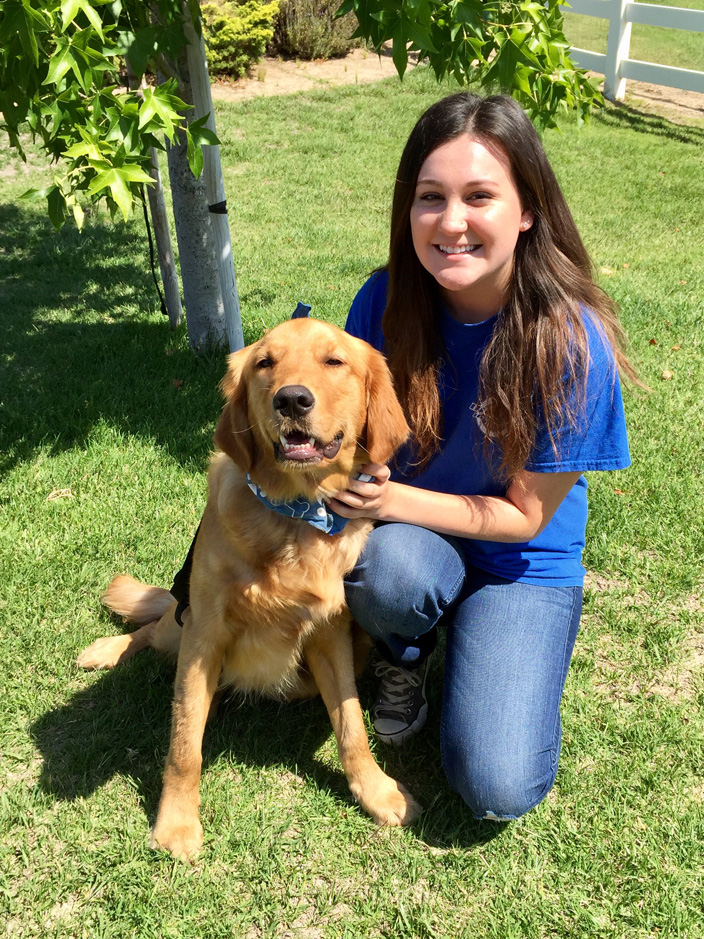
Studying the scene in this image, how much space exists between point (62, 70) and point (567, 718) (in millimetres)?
2548

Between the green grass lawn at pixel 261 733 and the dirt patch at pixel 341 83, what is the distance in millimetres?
7764

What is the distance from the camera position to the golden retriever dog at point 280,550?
2227 mm

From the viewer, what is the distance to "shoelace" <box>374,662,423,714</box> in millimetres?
2691

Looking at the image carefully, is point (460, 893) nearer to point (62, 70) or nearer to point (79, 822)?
point (79, 822)

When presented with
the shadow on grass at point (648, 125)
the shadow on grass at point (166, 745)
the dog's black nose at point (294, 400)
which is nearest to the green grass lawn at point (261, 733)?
the shadow on grass at point (166, 745)

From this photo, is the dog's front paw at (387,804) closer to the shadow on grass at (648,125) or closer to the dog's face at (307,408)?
the dog's face at (307,408)

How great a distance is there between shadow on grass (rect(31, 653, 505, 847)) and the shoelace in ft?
0.44

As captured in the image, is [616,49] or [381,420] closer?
[381,420]

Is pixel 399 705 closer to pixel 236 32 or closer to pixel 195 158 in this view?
pixel 195 158

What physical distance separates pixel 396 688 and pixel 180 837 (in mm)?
852

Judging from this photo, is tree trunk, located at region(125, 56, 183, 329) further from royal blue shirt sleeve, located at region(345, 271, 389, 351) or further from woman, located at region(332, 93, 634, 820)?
woman, located at region(332, 93, 634, 820)

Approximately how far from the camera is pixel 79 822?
7.57 ft

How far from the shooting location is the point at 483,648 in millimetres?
2492

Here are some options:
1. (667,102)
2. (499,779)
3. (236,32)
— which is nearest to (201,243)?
(499,779)
